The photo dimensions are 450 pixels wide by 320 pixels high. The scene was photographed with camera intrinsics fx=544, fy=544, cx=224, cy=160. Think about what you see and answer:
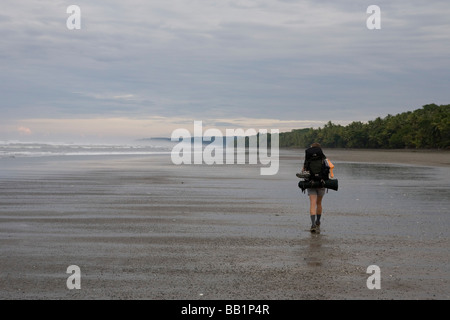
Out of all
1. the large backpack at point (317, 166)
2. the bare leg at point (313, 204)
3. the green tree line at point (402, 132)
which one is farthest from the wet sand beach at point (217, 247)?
the green tree line at point (402, 132)

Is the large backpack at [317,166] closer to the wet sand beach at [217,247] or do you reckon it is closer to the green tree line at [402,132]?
the wet sand beach at [217,247]

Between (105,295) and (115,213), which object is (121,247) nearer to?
(105,295)

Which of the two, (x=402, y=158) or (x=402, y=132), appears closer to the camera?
(x=402, y=158)

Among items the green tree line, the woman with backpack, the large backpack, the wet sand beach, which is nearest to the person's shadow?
Result: the wet sand beach

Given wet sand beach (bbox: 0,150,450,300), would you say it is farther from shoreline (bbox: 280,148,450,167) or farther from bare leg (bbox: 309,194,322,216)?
shoreline (bbox: 280,148,450,167)

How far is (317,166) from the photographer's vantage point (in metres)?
12.6

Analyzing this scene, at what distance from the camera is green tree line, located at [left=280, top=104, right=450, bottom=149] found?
99.1 m

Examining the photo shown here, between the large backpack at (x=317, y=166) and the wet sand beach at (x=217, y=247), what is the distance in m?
1.22

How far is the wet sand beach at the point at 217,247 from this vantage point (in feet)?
25.0

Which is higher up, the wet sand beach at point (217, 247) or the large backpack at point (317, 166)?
the large backpack at point (317, 166)

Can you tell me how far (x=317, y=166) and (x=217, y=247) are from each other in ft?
11.5

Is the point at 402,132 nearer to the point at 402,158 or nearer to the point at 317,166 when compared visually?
A: the point at 402,158

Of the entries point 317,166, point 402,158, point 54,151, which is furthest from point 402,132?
point 317,166

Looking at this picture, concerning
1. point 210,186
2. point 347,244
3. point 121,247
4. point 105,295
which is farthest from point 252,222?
point 210,186
